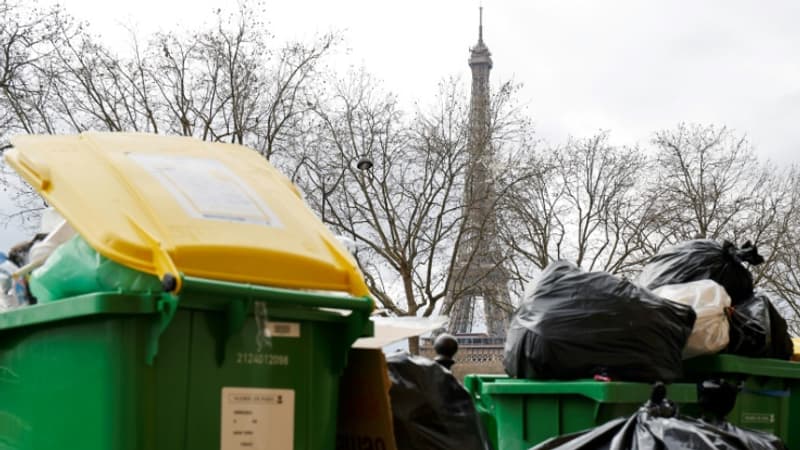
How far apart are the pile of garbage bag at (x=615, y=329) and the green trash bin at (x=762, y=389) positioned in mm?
77

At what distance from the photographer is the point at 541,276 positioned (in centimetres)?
488

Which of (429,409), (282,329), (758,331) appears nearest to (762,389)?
(758,331)

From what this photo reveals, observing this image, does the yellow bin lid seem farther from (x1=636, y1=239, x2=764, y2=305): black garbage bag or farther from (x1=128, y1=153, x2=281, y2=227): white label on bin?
(x1=636, y1=239, x2=764, y2=305): black garbage bag

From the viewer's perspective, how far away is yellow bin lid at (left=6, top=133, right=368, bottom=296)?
2.53m

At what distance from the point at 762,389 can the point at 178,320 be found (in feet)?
11.7

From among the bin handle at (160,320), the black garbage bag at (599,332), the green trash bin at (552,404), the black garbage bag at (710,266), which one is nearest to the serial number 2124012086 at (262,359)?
the bin handle at (160,320)

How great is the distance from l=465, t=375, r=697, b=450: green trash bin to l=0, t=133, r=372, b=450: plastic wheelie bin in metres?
1.69

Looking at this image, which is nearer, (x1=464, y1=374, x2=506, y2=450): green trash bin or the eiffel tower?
(x1=464, y1=374, x2=506, y2=450): green trash bin

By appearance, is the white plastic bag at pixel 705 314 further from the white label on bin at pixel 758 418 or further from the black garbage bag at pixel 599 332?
the white label on bin at pixel 758 418

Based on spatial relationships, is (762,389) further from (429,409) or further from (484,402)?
(429,409)

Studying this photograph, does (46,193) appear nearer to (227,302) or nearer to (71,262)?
(71,262)

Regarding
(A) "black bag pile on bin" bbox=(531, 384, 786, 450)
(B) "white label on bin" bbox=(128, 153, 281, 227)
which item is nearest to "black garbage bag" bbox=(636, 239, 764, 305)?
(A) "black bag pile on bin" bbox=(531, 384, 786, 450)

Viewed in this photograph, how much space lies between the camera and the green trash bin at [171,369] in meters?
2.44

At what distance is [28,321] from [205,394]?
1.52 feet
